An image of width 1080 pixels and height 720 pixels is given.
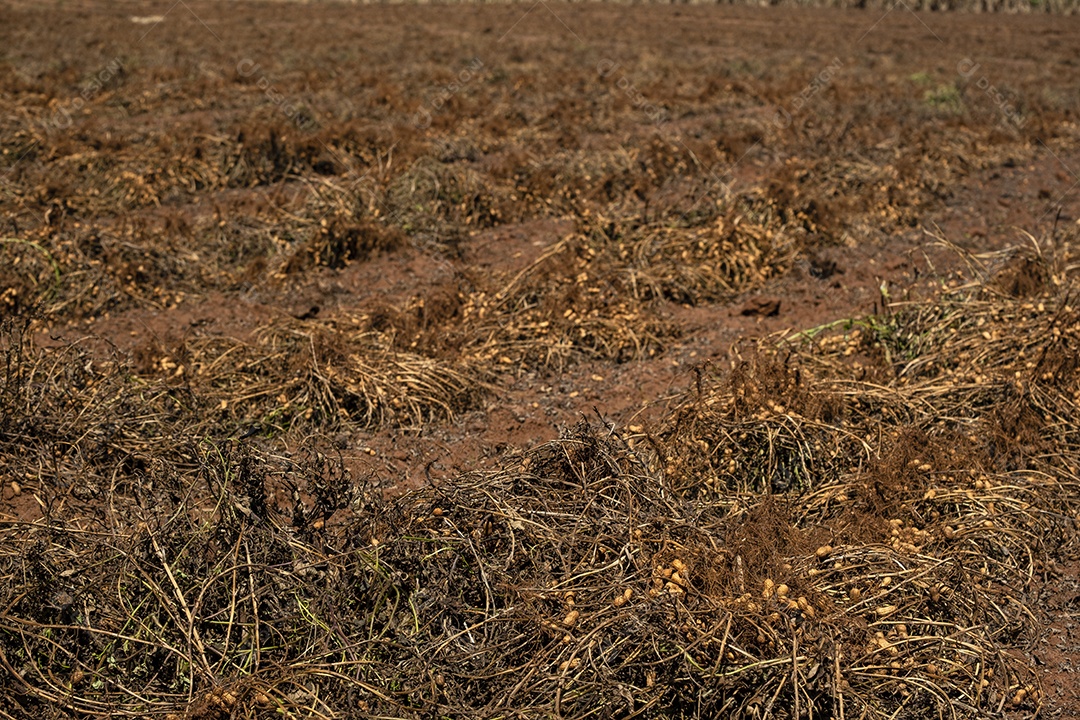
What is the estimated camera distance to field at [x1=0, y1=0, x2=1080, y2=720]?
2777 millimetres

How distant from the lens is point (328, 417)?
4.64m

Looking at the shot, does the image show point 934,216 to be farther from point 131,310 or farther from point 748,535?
point 131,310

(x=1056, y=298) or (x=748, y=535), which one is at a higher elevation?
(x=1056, y=298)

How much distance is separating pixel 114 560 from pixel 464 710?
4.38 ft

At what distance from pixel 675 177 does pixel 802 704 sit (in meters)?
6.43

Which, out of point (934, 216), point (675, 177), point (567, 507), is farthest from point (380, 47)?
point (567, 507)

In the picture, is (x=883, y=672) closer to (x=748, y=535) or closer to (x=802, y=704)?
(x=802, y=704)

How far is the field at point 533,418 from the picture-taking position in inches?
109

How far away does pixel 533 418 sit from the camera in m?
4.72

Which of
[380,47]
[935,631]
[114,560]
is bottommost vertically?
[935,631]

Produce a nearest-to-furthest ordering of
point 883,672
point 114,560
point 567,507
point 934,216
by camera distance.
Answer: point 883,672
point 114,560
point 567,507
point 934,216

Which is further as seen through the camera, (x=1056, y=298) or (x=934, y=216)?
(x=934, y=216)

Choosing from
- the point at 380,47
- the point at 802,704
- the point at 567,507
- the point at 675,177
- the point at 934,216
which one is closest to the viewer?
the point at 802,704

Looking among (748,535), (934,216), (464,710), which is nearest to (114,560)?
(464,710)
